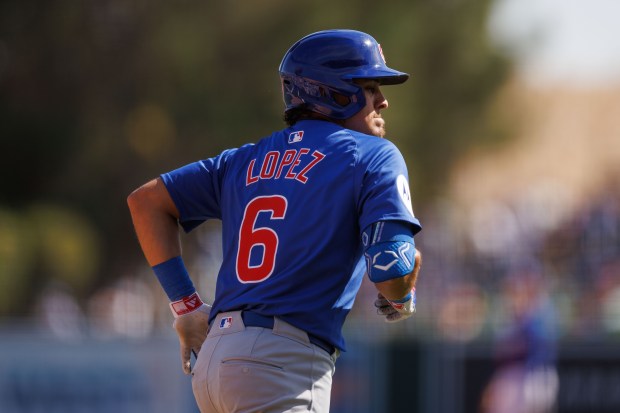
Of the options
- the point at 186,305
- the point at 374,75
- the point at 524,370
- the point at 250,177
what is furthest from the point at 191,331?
the point at 524,370

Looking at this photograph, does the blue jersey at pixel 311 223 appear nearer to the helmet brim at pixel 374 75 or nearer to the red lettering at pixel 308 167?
the red lettering at pixel 308 167

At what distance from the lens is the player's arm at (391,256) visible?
377 cm

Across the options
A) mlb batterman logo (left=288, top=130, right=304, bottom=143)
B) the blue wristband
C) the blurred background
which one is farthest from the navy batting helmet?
the blurred background

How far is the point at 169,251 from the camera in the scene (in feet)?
14.4

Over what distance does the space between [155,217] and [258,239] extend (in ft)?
1.77

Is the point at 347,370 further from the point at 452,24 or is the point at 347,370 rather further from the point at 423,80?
the point at 452,24

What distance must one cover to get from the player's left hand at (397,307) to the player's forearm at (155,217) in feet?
2.80

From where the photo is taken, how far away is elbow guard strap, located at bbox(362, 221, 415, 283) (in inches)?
148

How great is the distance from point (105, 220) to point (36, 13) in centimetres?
424

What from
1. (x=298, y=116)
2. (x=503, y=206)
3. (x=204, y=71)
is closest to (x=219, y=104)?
(x=204, y=71)

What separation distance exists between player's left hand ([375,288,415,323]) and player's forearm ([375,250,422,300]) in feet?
0.16

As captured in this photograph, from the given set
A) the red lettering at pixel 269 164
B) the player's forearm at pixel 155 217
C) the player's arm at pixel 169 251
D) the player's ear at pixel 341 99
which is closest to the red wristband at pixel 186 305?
the player's arm at pixel 169 251

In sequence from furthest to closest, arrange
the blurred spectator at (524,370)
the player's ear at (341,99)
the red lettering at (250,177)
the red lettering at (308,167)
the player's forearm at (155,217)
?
the blurred spectator at (524,370), the player's forearm at (155,217), the player's ear at (341,99), the red lettering at (250,177), the red lettering at (308,167)

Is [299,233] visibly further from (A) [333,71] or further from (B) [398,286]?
(A) [333,71]
